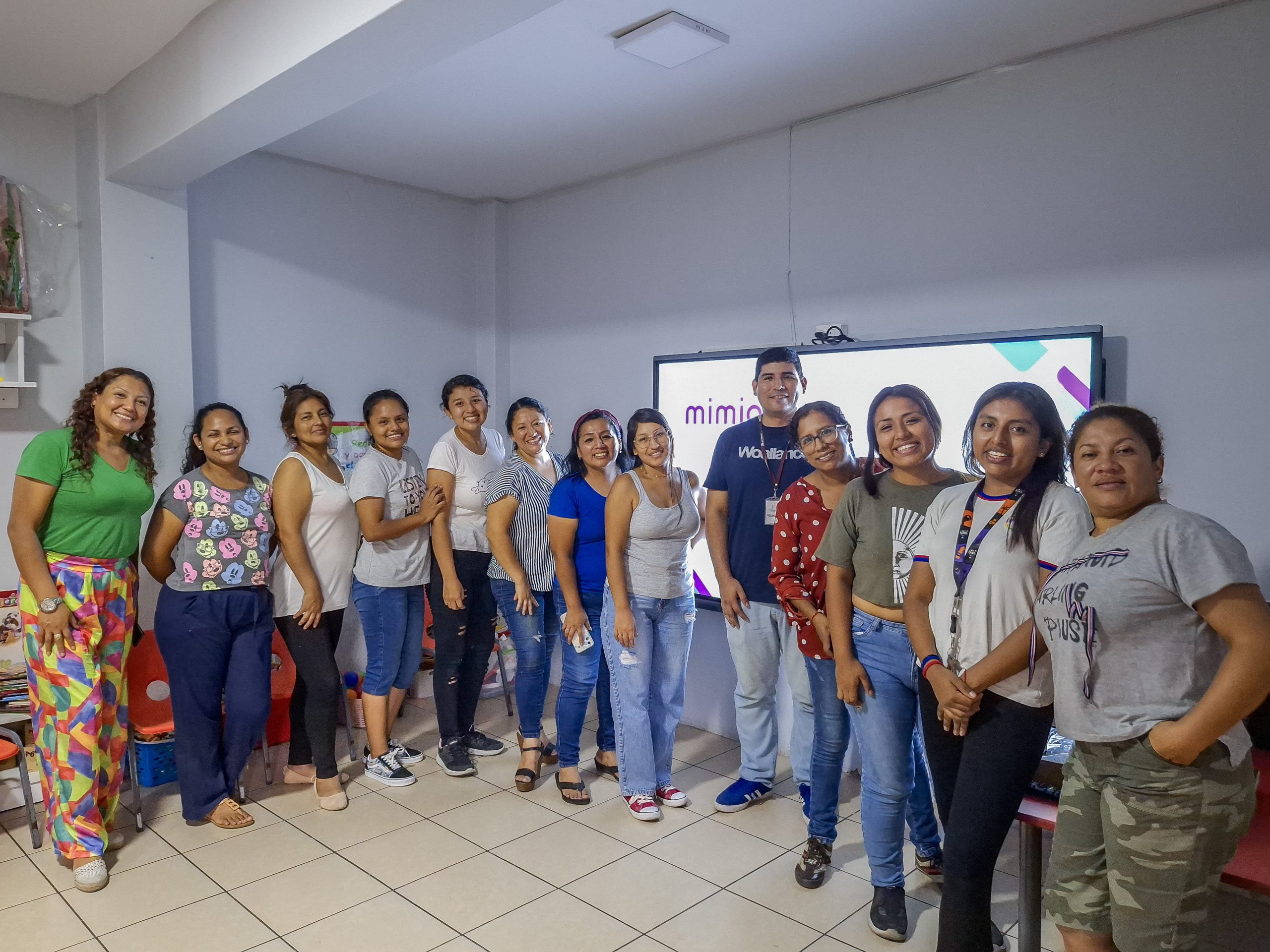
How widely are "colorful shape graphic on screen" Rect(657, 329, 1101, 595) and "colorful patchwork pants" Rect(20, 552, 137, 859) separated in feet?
6.81

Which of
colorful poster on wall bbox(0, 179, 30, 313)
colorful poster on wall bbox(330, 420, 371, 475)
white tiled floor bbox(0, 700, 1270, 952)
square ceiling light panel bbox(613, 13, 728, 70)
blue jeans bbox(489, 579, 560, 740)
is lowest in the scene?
white tiled floor bbox(0, 700, 1270, 952)

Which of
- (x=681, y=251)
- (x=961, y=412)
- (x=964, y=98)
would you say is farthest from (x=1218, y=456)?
(x=681, y=251)

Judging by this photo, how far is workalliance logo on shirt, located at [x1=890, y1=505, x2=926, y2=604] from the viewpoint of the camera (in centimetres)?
217

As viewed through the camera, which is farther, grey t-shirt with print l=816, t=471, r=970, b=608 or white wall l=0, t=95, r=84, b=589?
white wall l=0, t=95, r=84, b=589

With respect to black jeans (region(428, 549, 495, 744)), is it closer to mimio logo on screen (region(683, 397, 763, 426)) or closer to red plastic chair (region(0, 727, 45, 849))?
mimio logo on screen (region(683, 397, 763, 426))

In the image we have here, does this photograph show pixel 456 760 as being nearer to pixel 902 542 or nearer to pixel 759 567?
pixel 759 567

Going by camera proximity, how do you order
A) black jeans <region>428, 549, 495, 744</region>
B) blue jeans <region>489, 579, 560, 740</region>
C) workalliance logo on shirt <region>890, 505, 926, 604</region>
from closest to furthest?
workalliance logo on shirt <region>890, 505, 926, 604</region> → blue jeans <region>489, 579, 560, 740</region> → black jeans <region>428, 549, 495, 744</region>

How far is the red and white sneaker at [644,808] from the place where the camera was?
3.02 meters

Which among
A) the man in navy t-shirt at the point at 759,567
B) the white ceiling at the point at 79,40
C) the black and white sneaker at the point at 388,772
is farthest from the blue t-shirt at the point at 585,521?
the white ceiling at the point at 79,40

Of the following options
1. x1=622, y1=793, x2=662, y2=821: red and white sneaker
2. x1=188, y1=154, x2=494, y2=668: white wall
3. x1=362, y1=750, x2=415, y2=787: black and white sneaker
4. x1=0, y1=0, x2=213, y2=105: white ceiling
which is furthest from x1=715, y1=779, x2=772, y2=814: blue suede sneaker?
x1=0, y1=0, x2=213, y2=105: white ceiling

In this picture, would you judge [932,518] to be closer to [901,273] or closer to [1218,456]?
[1218,456]

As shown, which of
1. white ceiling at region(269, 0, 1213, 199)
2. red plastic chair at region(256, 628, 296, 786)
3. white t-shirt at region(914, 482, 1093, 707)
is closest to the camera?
white t-shirt at region(914, 482, 1093, 707)

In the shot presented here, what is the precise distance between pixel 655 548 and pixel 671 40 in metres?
1.60

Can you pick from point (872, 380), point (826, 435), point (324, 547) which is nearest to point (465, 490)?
point (324, 547)
